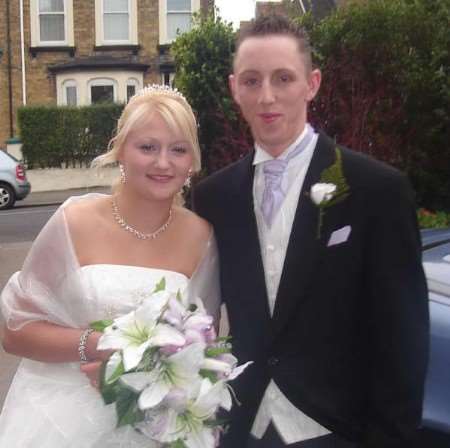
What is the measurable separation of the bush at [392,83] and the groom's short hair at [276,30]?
5050 mm

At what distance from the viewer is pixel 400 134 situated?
841 cm

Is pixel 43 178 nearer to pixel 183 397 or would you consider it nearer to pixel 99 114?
pixel 99 114

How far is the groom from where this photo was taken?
2.39m

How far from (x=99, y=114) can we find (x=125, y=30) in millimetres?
4544

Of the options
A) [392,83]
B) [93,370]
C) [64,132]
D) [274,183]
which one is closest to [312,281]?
[274,183]

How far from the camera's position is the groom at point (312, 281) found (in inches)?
94.1

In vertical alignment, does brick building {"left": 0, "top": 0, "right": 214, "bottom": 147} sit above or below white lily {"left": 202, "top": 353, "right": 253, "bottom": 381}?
above

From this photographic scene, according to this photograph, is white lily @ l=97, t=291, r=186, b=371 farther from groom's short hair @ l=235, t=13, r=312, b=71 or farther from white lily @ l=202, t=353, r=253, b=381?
groom's short hair @ l=235, t=13, r=312, b=71

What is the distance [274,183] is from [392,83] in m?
6.05

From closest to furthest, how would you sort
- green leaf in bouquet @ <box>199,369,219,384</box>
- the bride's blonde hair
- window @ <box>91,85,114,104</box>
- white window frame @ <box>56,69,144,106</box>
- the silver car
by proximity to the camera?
green leaf in bouquet @ <box>199,369,219,384</box> < the bride's blonde hair < the silver car < white window frame @ <box>56,69,144,106</box> < window @ <box>91,85,114,104</box>

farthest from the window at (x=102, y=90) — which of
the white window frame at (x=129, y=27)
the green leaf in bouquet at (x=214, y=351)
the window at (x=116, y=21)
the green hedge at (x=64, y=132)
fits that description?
the green leaf in bouquet at (x=214, y=351)

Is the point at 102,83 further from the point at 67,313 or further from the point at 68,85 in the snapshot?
the point at 67,313

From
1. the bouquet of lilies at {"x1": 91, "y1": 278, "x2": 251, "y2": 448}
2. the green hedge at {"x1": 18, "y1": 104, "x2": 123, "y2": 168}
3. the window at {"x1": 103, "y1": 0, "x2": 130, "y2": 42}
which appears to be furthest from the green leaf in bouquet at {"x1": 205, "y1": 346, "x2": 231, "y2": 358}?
the window at {"x1": 103, "y1": 0, "x2": 130, "y2": 42}

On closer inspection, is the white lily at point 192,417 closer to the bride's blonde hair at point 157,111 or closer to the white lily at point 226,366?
the white lily at point 226,366
